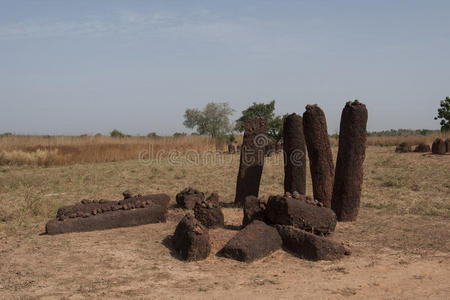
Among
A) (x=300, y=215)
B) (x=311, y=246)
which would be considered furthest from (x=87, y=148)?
(x=311, y=246)

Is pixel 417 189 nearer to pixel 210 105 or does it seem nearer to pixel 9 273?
pixel 9 273

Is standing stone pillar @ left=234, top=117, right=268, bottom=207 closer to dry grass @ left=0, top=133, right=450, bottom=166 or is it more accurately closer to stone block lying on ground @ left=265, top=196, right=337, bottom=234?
stone block lying on ground @ left=265, top=196, right=337, bottom=234

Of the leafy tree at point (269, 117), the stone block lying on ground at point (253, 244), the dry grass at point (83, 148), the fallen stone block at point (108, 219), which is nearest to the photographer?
the stone block lying on ground at point (253, 244)

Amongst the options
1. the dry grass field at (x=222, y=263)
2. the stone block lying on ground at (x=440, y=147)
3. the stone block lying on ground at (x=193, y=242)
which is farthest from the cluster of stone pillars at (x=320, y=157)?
the stone block lying on ground at (x=440, y=147)

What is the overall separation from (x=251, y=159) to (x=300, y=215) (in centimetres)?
326

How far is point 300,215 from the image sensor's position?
6910 mm

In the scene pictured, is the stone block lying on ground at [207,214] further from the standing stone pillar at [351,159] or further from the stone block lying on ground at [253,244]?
the standing stone pillar at [351,159]

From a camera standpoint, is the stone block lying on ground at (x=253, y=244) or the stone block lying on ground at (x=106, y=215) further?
the stone block lying on ground at (x=106, y=215)

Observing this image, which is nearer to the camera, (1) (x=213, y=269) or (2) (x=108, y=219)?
(1) (x=213, y=269)

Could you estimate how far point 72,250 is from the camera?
6645 mm

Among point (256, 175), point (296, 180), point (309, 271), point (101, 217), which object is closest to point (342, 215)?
point (296, 180)

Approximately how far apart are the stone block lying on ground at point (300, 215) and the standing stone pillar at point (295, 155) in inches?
87.1

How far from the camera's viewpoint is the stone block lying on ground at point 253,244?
6.23 m

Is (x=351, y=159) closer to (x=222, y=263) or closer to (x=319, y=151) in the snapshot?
(x=319, y=151)
